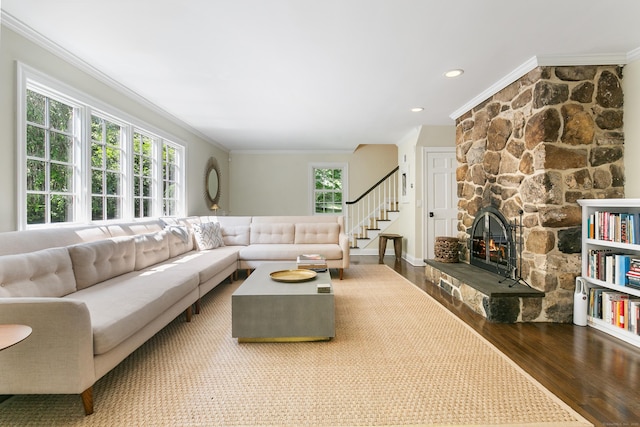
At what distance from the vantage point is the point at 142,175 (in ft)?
13.9

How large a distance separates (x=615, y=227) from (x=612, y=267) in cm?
34

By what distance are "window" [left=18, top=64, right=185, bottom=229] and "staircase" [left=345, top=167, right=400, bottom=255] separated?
14.1 feet

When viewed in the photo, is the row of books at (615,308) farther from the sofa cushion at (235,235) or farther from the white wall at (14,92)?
the white wall at (14,92)

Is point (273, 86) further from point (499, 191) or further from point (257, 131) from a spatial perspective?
point (499, 191)

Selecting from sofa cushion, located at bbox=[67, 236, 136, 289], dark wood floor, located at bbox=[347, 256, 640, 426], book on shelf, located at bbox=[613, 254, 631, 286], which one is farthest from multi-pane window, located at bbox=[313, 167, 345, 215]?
book on shelf, located at bbox=[613, 254, 631, 286]

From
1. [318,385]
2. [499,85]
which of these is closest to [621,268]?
[499,85]

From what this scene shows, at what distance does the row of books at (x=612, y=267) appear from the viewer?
2.51 m

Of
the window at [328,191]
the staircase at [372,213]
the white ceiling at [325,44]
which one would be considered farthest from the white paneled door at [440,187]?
the window at [328,191]

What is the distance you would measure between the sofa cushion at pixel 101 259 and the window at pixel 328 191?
5034 millimetres

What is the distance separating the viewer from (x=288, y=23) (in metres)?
2.30

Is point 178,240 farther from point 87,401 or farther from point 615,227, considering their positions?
point 615,227

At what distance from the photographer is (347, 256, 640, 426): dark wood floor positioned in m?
1.68

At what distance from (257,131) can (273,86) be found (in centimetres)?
228

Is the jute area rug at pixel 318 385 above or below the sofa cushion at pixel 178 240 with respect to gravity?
below
